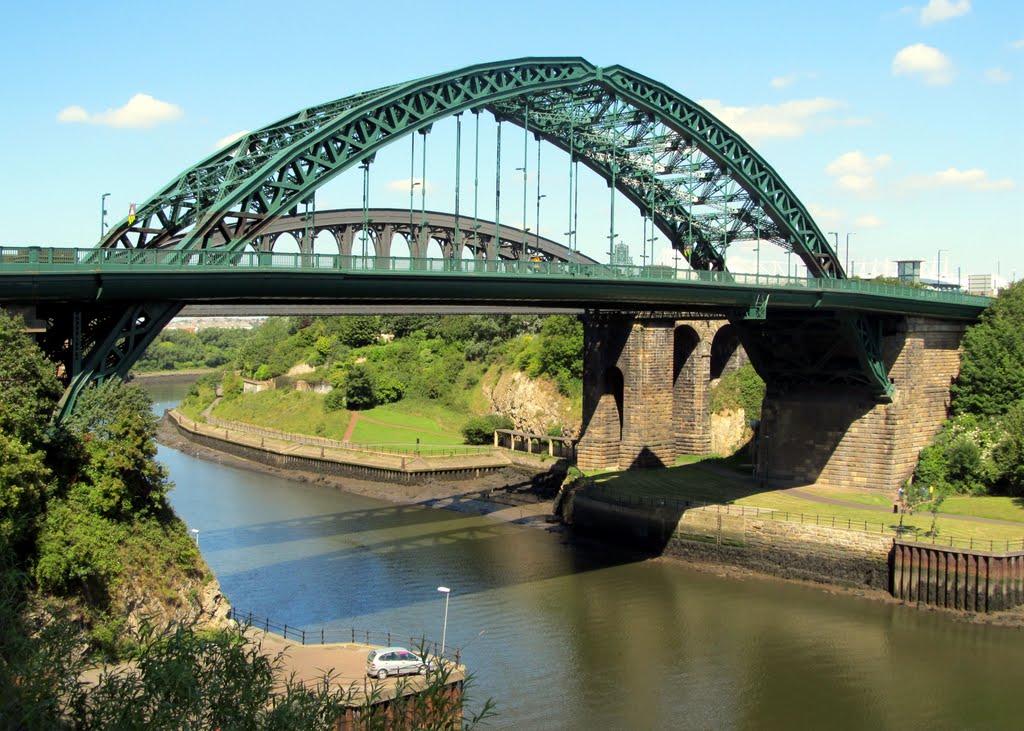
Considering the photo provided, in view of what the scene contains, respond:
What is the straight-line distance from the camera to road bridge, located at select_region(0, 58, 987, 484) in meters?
31.5

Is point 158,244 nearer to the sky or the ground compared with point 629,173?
nearer to the ground

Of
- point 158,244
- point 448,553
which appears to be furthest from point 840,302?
point 158,244

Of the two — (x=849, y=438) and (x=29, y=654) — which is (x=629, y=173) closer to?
(x=849, y=438)

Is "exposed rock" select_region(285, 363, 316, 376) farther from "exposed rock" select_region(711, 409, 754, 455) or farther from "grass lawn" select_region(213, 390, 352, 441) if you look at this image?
"exposed rock" select_region(711, 409, 754, 455)

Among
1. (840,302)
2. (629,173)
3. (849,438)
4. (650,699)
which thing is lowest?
(650,699)

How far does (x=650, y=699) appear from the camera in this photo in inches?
1230

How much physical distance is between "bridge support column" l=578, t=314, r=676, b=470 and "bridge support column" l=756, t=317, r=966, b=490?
6376 mm

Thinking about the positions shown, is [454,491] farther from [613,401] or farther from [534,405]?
[534,405]

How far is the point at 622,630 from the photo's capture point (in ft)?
124

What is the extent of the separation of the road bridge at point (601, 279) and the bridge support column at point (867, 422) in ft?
0.33

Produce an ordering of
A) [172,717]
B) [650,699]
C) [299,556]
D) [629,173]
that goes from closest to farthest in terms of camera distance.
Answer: [172,717] → [650,699] → [299,556] → [629,173]

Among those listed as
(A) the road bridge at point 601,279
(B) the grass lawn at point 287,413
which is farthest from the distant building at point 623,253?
(B) the grass lawn at point 287,413

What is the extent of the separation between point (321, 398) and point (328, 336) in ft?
50.8

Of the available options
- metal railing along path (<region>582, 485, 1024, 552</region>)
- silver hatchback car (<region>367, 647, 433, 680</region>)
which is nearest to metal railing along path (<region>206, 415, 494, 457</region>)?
metal railing along path (<region>582, 485, 1024, 552</region>)
